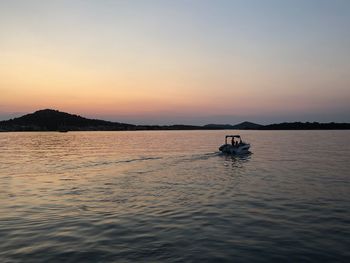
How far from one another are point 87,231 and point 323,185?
73.1 feet

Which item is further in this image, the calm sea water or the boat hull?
the boat hull

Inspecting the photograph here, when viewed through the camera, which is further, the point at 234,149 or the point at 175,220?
the point at 234,149

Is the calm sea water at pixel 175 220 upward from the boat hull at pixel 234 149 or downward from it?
downward

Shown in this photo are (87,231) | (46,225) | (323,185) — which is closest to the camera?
(87,231)

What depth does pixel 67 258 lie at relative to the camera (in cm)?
1236

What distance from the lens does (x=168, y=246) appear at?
13.8 m

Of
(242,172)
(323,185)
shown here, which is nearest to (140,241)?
(323,185)

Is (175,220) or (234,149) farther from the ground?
(234,149)

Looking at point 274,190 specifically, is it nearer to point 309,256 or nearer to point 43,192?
point 309,256

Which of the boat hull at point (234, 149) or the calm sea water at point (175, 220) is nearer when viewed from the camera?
the calm sea water at point (175, 220)

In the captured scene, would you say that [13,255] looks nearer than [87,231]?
Yes

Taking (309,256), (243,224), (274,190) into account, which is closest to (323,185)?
(274,190)

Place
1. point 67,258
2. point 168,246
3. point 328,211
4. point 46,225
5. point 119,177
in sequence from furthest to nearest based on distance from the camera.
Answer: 1. point 119,177
2. point 328,211
3. point 46,225
4. point 168,246
5. point 67,258

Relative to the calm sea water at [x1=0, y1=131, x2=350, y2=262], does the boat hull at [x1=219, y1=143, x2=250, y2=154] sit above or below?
above
